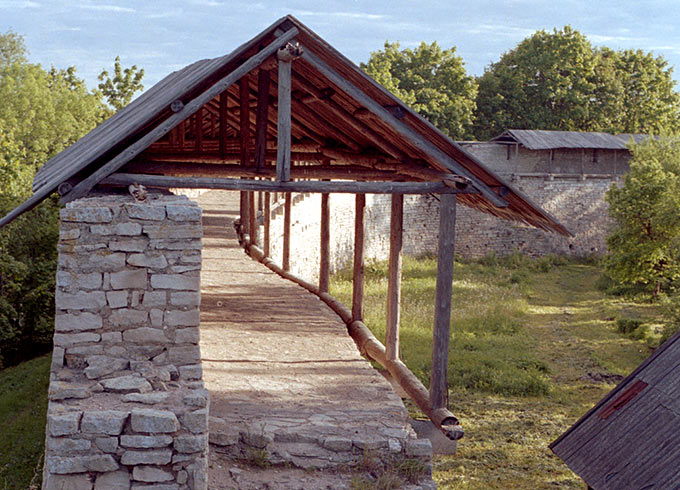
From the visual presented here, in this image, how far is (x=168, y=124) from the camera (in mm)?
6836

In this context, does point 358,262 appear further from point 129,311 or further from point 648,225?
point 648,225

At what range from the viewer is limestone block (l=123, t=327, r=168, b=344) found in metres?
5.97

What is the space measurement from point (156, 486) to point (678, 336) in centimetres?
918

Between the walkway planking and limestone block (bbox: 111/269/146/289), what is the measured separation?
1486mm

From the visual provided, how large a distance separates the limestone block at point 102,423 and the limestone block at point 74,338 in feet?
2.66

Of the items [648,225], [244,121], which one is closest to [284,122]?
[244,121]

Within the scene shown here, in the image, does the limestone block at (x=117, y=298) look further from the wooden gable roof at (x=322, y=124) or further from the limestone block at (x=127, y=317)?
the wooden gable roof at (x=322, y=124)

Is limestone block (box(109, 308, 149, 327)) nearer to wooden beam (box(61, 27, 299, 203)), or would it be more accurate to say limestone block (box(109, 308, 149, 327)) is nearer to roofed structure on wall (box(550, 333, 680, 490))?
wooden beam (box(61, 27, 299, 203))

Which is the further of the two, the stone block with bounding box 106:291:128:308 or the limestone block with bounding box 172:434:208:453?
the stone block with bounding box 106:291:128:308

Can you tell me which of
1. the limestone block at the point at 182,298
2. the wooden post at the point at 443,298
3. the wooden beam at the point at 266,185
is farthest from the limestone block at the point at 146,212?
the wooden post at the point at 443,298

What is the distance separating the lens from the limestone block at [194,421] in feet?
17.4

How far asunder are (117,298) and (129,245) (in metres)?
0.43

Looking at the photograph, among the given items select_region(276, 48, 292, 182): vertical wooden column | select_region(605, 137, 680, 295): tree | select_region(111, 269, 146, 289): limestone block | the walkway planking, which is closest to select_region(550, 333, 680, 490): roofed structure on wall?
the walkway planking

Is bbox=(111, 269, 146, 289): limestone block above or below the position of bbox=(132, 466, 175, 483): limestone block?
above
